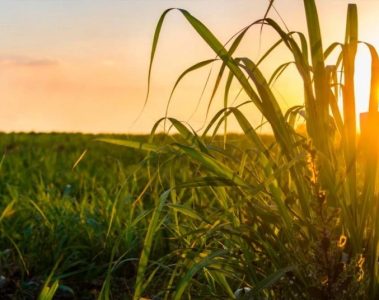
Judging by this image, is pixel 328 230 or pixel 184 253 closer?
pixel 328 230

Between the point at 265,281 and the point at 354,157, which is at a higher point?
the point at 354,157

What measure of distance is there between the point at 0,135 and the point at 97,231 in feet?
29.9

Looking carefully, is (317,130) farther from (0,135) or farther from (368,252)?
(0,135)

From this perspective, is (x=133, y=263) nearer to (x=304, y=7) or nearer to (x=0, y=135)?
(x=304, y=7)

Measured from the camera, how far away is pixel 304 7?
2221 millimetres

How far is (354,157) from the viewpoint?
212cm

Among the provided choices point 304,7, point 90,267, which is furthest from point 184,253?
point 90,267

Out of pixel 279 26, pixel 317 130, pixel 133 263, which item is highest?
pixel 279 26

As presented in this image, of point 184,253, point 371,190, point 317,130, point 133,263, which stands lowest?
point 133,263

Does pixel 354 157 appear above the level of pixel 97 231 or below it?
above

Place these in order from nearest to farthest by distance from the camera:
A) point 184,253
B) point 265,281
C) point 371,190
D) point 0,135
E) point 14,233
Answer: point 265,281 < point 371,190 < point 184,253 < point 14,233 < point 0,135

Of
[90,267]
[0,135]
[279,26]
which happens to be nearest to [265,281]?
[279,26]

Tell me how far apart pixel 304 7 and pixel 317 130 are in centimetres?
35

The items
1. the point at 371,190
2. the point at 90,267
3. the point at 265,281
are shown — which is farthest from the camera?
the point at 90,267
